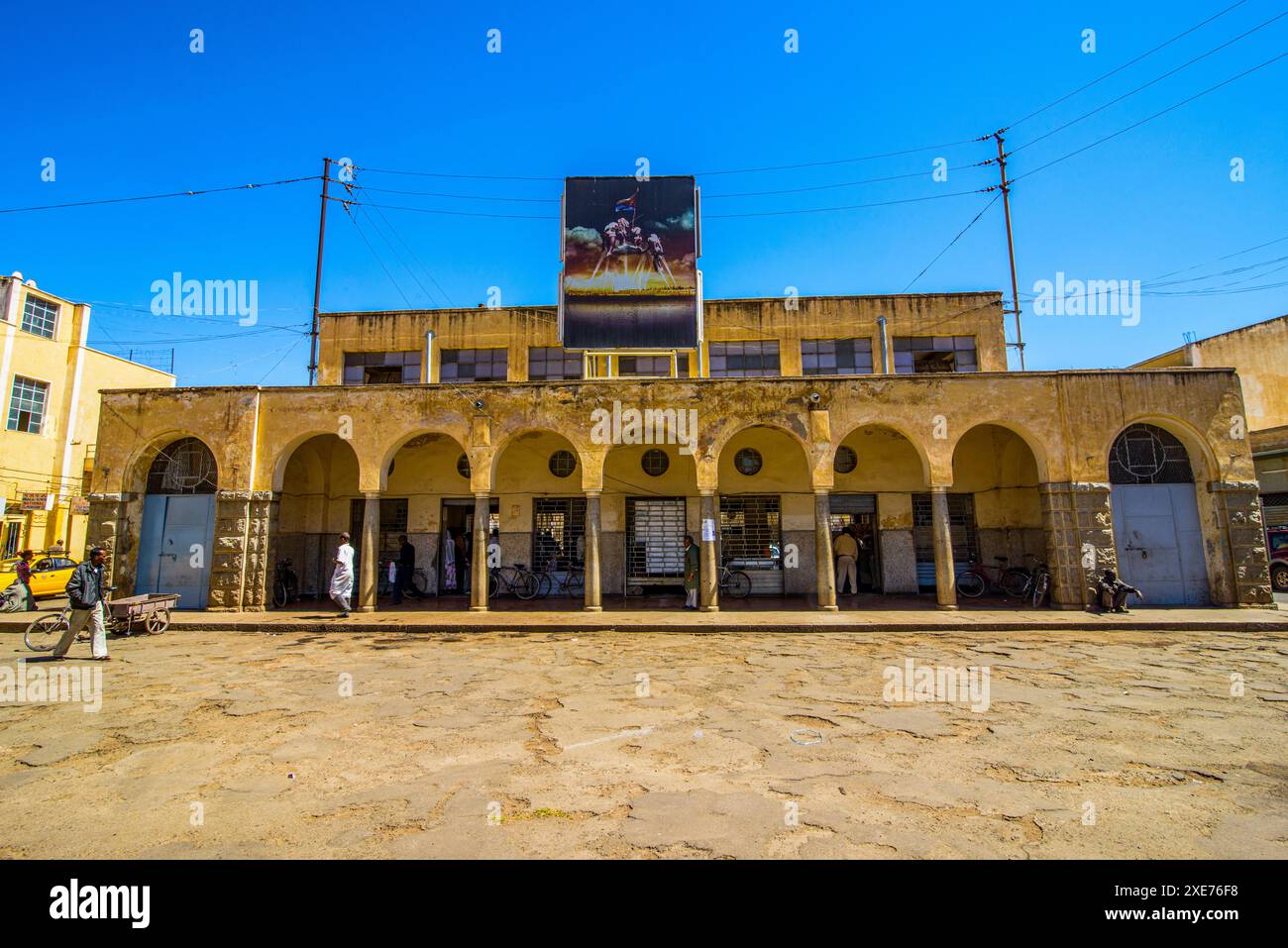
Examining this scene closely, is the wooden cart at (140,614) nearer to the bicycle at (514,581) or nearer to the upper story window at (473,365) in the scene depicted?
the bicycle at (514,581)

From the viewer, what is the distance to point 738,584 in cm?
1698

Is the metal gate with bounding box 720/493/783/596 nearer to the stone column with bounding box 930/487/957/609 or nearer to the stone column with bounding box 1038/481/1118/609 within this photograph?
the stone column with bounding box 930/487/957/609

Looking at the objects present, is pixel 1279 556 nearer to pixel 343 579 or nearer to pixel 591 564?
pixel 591 564

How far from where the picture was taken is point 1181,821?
12.9ft

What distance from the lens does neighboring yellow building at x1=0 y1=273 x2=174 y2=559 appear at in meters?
22.4

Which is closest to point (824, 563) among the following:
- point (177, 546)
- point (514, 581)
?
point (514, 581)

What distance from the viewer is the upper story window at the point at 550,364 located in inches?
770

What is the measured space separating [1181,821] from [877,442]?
13.9m

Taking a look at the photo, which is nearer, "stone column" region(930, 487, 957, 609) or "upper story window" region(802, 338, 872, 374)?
"stone column" region(930, 487, 957, 609)

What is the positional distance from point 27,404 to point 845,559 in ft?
97.7

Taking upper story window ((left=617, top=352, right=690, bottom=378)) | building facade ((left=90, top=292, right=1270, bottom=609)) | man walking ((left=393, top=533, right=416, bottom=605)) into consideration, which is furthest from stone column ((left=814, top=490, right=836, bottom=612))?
man walking ((left=393, top=533, right=416, bottom=605))

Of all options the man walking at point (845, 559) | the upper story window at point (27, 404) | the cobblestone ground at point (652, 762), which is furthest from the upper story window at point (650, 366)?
the upper story window at point (27, 404)

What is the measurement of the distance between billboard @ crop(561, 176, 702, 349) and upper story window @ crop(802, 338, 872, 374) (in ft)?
15.4
